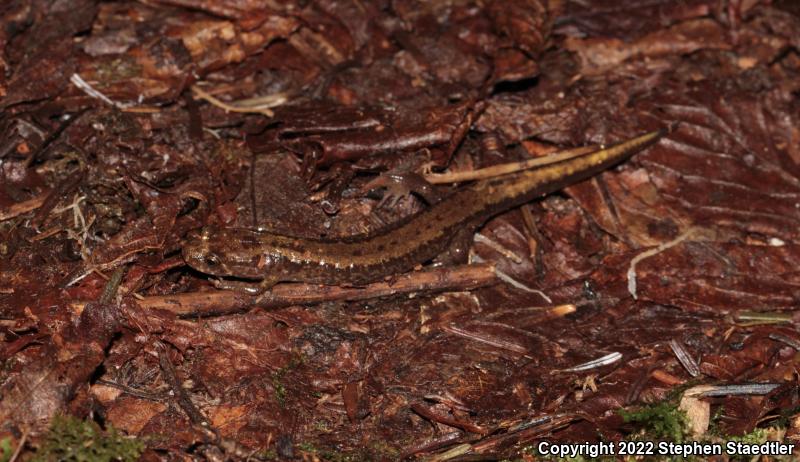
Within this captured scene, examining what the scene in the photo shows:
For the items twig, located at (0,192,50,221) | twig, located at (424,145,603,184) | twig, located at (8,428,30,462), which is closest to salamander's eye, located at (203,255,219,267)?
twig, located at (0,192,50,221)

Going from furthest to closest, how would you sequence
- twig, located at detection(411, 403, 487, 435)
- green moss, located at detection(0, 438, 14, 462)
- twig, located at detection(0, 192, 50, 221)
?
twig, located at detection(0, 192, 50, 221), twig, located at detection(411, 403, 487, 435), green moss, located at detection(0, 438, 14, 462)

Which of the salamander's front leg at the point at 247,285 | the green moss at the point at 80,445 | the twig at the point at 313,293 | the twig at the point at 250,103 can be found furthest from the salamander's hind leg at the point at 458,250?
the green moss at the point at 80,445

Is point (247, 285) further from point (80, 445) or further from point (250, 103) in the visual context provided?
point (250, 103)

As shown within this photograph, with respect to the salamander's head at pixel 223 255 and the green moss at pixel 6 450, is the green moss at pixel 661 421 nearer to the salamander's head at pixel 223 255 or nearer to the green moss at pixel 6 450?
the salamander's head at pixel 223 255

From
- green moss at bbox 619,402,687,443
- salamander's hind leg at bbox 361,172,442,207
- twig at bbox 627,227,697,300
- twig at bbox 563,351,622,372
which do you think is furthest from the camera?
salamander's hind leg at bbox 361,172,442,207

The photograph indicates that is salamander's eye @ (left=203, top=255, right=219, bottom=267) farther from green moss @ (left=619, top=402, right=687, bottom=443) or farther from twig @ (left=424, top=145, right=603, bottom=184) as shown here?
green moss @ (left=619, top=402, right=687, bottom=443)

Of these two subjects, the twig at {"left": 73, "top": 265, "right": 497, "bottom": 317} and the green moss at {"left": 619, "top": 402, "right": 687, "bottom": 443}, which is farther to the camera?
the twig at {"left": 73, "top": 265, "right": 497, "bottom": 317}

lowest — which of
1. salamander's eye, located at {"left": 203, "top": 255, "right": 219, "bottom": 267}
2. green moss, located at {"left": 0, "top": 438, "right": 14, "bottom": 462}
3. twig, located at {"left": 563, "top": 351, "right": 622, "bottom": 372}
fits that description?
twig, located at {"left": 563, "top": 351, "right": 622, "bottom": 372}
